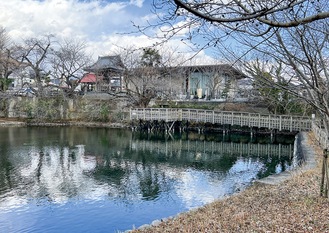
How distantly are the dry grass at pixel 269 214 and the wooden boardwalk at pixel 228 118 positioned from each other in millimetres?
13897

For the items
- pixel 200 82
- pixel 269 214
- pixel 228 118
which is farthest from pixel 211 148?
pixel 200 82

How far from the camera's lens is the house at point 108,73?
28141 mm

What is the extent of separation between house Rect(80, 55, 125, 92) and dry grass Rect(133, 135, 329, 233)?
72.9ft

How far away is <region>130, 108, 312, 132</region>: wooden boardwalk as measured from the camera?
1997cm

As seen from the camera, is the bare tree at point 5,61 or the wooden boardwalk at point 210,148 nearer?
the wooden boardwalk at point 210,148

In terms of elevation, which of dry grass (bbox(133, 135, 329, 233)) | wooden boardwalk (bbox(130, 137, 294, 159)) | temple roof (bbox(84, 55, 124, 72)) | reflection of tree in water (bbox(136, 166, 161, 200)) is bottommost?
reflection of tree in water (bbox(136, 166, 161, 200))

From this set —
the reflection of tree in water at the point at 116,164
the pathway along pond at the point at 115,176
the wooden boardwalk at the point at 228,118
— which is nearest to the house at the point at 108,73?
the wooden boardwalk at the point at 228,118

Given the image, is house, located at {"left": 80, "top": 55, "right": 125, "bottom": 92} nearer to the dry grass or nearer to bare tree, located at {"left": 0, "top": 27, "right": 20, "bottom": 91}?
bare tree, located at {"left": 0, "top": 27, "right": 20, "bottom": 91}

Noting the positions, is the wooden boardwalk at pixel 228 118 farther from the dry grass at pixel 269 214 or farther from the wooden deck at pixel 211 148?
the dry grass at pixel 269 214

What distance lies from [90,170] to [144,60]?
16.5m

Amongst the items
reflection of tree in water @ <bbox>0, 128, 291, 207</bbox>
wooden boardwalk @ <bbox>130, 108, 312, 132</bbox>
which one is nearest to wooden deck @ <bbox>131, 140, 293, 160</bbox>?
reflection of tree in water @ <bbox>0, 128, 291, 207</bbox>

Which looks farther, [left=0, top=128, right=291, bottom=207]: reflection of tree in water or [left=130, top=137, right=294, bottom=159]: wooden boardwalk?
[left=130, top=137, right=294, bottom=159]: wooden boardwalk

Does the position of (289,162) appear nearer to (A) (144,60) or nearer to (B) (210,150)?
(B) (210,150)

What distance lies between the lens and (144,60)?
27.2 meters
